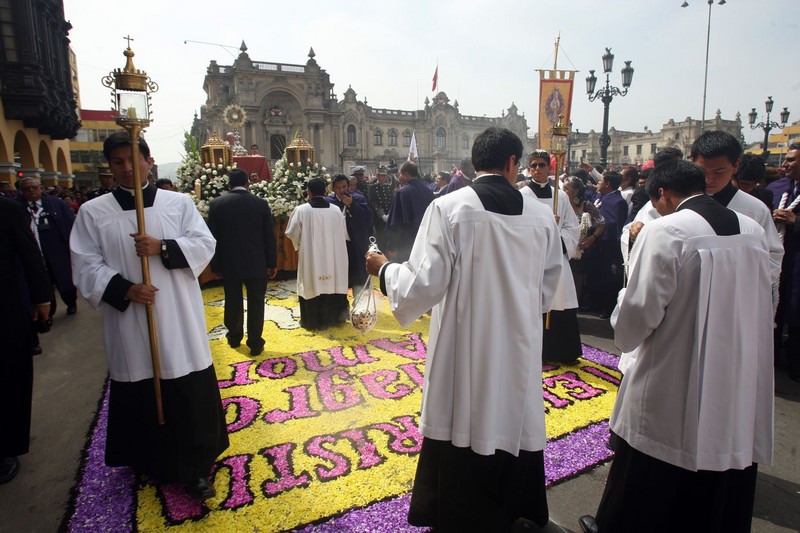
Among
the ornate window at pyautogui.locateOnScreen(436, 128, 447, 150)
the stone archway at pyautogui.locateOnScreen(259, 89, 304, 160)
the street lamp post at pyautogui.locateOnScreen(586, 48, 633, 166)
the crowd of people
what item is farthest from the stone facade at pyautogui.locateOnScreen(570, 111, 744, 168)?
the crowd of people

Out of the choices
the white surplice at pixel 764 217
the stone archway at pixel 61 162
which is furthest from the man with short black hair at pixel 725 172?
the stone archway at pixel 61 162

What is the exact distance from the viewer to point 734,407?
6.47ft

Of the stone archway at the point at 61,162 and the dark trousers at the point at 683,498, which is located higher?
the stone archway at the point at 61,162

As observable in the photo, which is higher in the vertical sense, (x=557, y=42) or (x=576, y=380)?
(x=557, y=42)

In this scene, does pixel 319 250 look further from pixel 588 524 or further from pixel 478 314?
pixel 588 524

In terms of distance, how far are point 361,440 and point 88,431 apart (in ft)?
7.13

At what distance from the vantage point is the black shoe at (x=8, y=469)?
2957 mm

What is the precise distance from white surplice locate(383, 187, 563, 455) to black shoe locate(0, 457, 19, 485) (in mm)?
2797

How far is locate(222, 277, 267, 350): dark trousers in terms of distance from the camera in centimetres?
501

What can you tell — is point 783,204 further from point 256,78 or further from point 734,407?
point 256,78

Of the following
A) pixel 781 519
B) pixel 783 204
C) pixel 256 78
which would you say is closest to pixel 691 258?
pixel 781 519

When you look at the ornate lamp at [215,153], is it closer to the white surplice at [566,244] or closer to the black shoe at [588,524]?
the white surplice at [566,244]

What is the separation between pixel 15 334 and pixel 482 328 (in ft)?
9.95

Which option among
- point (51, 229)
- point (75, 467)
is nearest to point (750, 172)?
point (75, 467)
